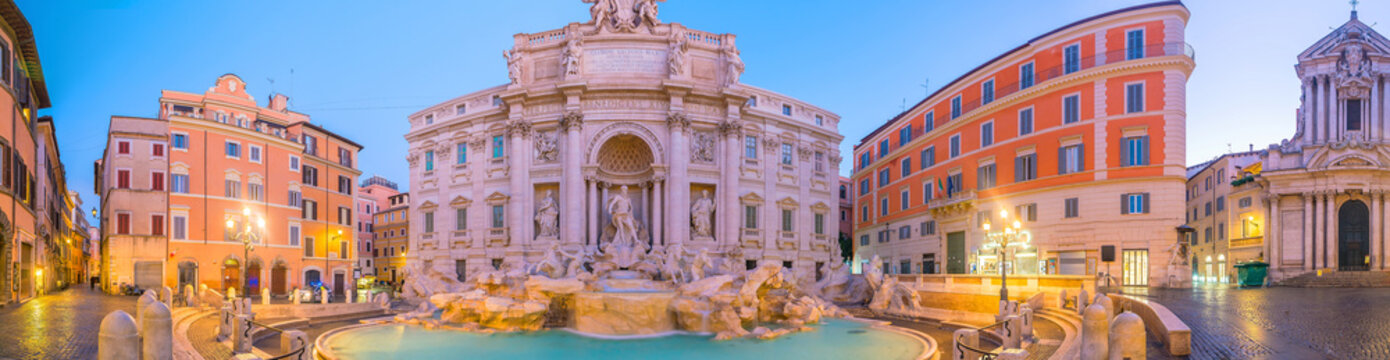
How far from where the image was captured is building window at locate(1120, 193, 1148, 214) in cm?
2902

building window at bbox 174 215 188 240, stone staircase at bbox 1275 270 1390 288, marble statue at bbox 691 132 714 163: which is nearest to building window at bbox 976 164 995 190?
stone staircase at bbox 1275 270 1390 288

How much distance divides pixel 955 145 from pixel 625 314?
78.7 ft

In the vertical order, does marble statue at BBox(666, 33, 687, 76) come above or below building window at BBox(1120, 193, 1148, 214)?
above

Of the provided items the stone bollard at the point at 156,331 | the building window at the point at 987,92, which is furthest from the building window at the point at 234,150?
the building window at the point at 987,92

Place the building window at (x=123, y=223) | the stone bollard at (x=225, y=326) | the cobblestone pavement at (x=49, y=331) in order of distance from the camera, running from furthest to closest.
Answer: the building window at (x=123, y=223) < the stone bollard at (x=225, y=326) < the cobblestone pavement at (x=49, y=331)

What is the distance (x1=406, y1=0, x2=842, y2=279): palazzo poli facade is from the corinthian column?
0.16 feet

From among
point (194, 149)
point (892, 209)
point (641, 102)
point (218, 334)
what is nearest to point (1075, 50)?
point (892, 209)

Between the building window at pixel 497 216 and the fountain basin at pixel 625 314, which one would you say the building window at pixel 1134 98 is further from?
the building window at pixel 497 216

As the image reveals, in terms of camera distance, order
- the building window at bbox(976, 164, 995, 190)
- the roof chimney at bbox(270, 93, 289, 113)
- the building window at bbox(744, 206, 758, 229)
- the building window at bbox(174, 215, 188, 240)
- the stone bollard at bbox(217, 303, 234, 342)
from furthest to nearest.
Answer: the roof chimney at bbox(270, 93, 289, 113) < the building window at bbox(976, 164, 995, 190) < the building window at bbox(174, 215, 188, 240) < the building window at bbox(744, 206, 758, 229) < the stone bollard at bbox(217, 303, 234, 342)

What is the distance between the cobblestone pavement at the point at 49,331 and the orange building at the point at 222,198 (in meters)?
12.0

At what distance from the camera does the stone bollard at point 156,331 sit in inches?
306

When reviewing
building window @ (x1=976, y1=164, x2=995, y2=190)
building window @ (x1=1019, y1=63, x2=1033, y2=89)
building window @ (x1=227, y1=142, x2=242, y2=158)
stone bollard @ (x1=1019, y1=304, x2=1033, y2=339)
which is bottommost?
stone bollard @ (x1=1019, y1=304, x2=1033, y2=339)

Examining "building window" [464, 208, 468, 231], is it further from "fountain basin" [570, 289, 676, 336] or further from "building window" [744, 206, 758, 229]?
"fountain basin" [570, 289, 676, 336]

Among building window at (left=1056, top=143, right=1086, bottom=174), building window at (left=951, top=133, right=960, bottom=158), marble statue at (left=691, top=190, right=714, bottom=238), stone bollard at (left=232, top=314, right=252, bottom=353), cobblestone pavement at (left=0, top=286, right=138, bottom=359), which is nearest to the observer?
cobblestone pavement at (left=0, top=286, right=138, bottom=359)
